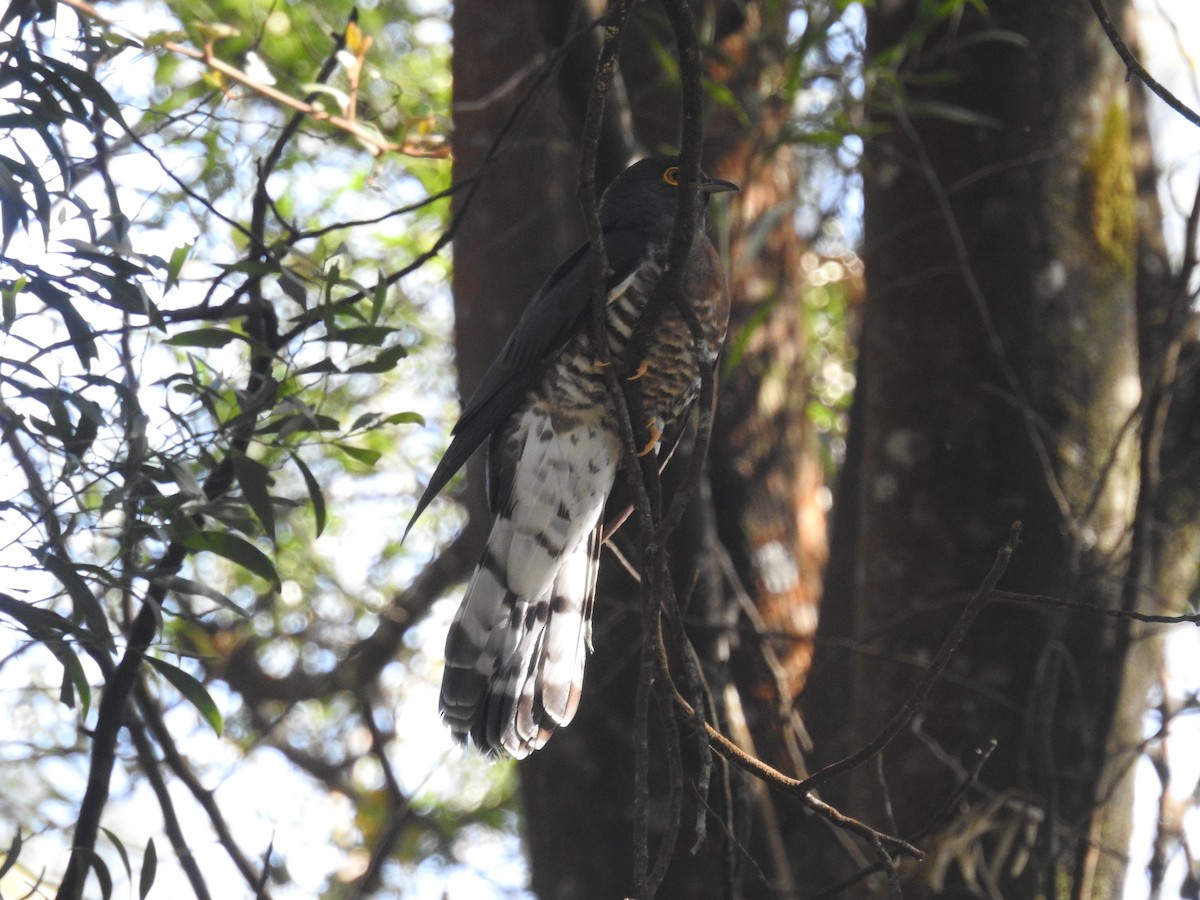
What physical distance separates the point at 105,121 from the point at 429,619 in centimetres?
358

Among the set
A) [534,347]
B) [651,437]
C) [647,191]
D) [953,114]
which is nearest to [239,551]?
[534,347]

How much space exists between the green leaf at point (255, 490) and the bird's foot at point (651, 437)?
71 centimetres

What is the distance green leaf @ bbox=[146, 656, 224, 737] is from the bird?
0.44 meters

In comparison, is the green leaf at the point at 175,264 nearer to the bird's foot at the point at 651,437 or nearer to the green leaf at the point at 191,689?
the green leaf at the point at 191,689

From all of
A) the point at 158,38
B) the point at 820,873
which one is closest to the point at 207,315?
the point at 158,38

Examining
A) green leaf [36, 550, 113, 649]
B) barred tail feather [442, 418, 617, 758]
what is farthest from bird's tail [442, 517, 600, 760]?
green leaf [36, 550, 113, 649]

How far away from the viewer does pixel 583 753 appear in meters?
3.64

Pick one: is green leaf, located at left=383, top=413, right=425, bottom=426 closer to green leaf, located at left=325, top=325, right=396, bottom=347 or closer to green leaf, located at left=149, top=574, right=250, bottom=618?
green leaf, located at left=325, top=325, right=396, bottom=347

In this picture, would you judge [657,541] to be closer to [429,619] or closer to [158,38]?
[158,38]

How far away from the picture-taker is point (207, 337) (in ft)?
7.66

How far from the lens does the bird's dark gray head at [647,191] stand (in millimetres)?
2998

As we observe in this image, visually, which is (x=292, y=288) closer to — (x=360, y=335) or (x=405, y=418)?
(x=360, y=335)

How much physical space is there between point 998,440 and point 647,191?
121 cm

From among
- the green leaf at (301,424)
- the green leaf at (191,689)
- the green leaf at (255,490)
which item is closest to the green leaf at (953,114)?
the green leaf at (301,424)
